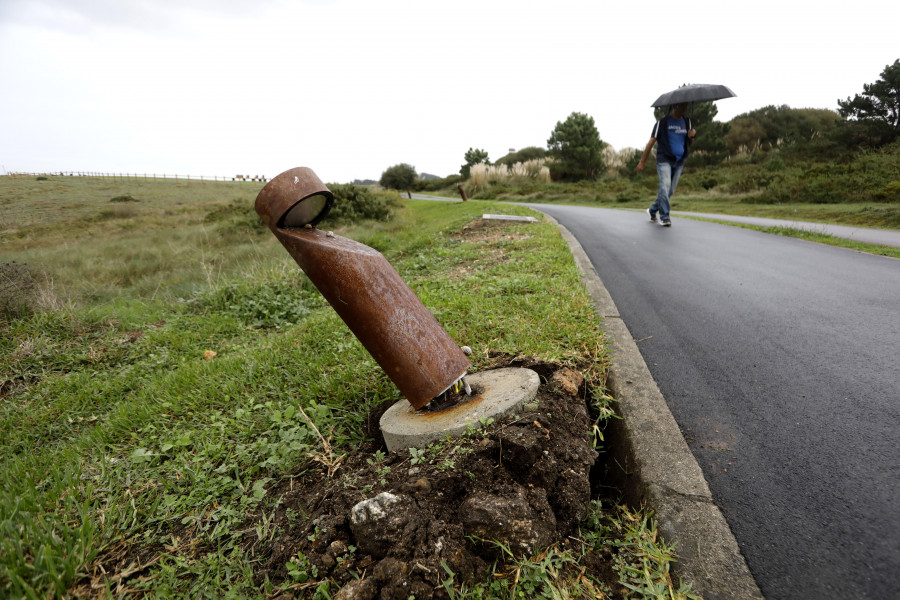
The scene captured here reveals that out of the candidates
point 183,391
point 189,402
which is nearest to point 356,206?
point 183,391

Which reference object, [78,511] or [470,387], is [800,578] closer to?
[470,387]

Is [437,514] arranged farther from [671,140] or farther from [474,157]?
[474,157]

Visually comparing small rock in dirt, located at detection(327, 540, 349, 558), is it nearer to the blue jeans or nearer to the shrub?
the blue jeans

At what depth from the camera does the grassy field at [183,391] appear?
61.0 inches

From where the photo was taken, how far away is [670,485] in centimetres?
177

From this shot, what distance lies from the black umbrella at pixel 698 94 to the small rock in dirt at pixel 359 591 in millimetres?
9810

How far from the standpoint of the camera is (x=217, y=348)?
436cm

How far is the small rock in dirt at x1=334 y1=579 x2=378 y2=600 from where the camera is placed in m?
1.36

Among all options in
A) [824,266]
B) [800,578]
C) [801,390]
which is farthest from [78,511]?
[824,266]

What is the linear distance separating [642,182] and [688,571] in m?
25.8

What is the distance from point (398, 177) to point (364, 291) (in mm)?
41341

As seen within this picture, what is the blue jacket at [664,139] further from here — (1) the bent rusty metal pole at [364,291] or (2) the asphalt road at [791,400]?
(1) the bent rusty metal pole at [364,291]

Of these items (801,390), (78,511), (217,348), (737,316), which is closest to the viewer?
(78,511)

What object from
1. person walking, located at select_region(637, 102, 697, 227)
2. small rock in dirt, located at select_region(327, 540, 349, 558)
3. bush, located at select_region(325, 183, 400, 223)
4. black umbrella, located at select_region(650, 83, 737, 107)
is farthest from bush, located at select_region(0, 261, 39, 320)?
bush, located at select_region(325, 183, 400, 223)
